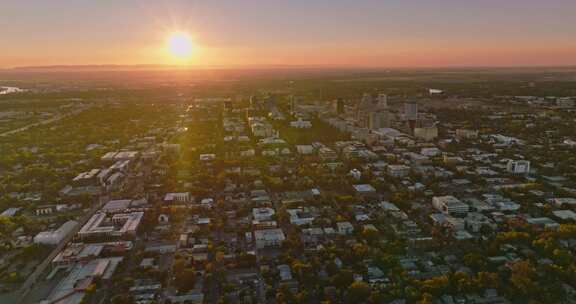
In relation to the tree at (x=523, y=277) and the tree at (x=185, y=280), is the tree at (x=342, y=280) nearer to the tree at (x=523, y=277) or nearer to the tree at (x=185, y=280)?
the tree at (x=185, y=280)

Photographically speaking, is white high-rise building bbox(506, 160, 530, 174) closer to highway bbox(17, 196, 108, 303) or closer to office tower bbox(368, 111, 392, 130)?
office tower bbox(368, 111, 392, 130)

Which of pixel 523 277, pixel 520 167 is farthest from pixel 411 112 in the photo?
pixel 523 277

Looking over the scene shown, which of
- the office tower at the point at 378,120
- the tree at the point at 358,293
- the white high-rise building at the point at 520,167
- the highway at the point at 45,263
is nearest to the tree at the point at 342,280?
the tree at the point at 358,293

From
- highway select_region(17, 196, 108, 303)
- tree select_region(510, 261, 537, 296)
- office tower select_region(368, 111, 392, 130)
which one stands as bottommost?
highway select_region(17, 196, 108, 303)

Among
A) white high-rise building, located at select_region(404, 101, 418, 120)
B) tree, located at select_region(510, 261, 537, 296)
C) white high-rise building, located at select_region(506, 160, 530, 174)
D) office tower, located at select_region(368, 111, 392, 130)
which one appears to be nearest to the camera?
tree, located at select_region(510, 261, 537, 296)

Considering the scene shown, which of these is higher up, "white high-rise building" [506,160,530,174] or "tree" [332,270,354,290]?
"white high-rise building" [506,160,530,174]

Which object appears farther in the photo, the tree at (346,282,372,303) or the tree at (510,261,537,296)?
the tree at (510,261,537,296)

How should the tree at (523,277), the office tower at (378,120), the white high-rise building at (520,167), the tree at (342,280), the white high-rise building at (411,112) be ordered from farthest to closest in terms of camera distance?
1. the white high-rise building at (411,112)
2. the office tower at (378,120)
3. the white high-rise building at (520,167)
4. the tree at (342,280)
5. the tree at (523,277)

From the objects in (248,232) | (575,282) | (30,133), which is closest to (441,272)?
(575,282)

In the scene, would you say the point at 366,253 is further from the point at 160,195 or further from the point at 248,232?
the point at 160,195

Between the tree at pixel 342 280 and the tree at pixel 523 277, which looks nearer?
the tree at pixel 523 277

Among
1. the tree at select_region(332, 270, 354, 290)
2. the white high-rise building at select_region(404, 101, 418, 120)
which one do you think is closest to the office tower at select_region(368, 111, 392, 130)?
the white high-rise building at select_region(404, 101, 418, 120)
